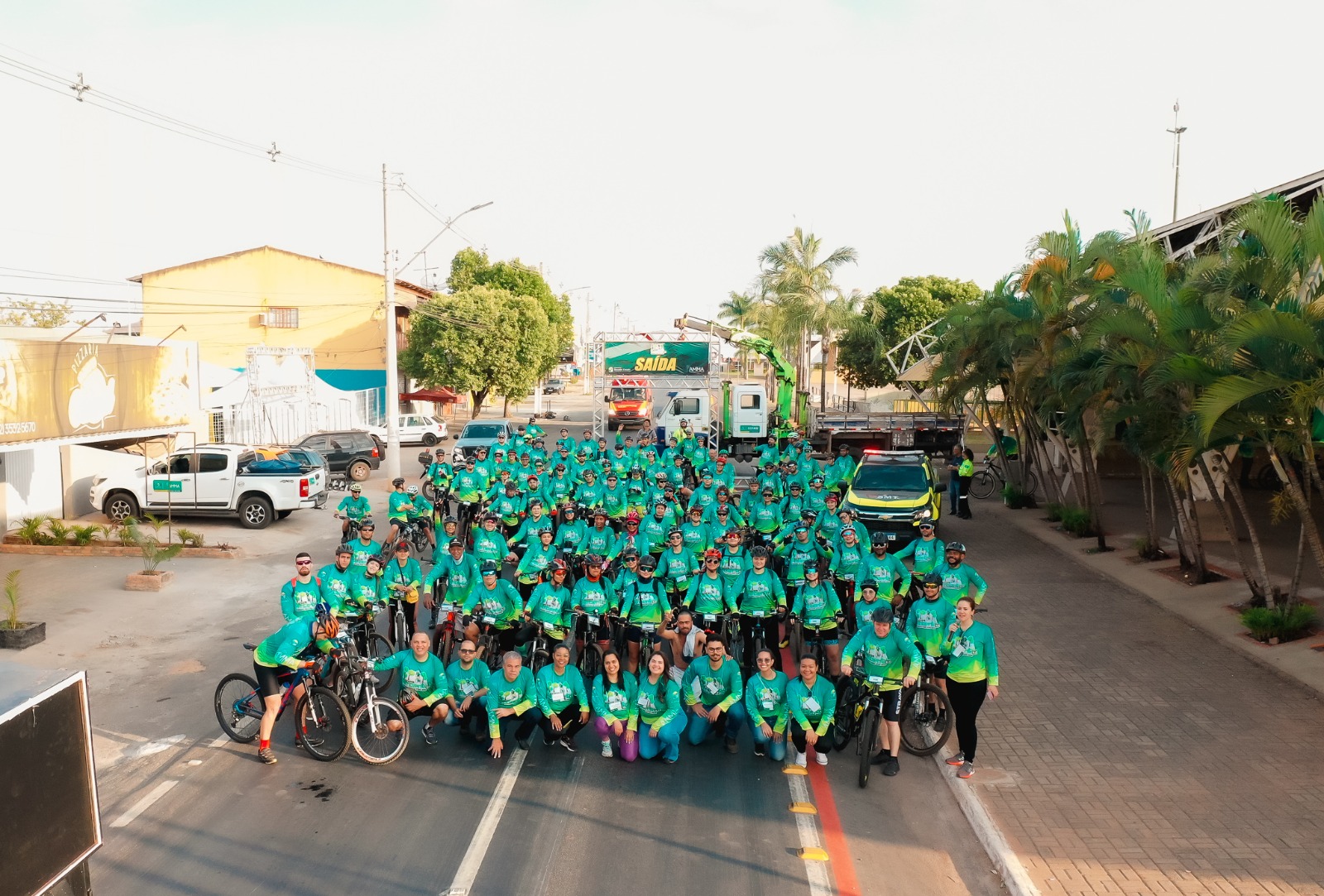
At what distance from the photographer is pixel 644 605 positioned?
10477 millimetres

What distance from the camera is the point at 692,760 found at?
9.15 metres

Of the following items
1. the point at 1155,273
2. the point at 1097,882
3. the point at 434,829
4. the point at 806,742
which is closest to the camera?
the point at 1097,882

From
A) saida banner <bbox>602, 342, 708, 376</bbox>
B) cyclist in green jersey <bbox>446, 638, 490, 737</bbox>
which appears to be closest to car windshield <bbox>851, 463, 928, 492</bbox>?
cyclist in green jersey <bbox>446, 638, 490, 737</bbox>

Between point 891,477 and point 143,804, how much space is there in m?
13.1

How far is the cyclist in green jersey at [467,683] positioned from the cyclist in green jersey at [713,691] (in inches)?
68.8

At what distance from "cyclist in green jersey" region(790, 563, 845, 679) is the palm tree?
38.0m

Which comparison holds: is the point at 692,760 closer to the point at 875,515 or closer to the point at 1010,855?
the point at 1010,855

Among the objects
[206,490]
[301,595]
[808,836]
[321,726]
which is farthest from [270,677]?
[206,490]

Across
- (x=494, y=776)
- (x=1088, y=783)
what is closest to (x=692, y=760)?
(x=494, y=776)

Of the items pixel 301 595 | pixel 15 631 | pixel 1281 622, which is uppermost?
pixel 301 595

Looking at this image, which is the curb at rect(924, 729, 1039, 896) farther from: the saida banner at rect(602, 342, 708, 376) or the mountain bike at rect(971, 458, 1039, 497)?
the saida banner at rect(602, 342, 708, 376)

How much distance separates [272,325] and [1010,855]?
52681mm

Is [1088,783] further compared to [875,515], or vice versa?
[875,515]

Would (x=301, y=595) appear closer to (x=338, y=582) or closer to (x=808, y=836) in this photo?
(x=338, y=582)
